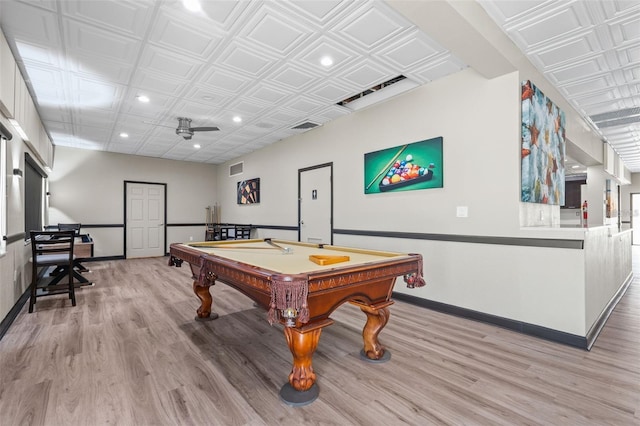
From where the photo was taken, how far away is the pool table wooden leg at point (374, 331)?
7.84ft

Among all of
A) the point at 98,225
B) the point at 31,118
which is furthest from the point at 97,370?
the point at 98,225

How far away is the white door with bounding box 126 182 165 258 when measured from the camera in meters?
7.99

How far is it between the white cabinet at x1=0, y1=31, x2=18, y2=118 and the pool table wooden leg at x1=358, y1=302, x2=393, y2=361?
361 cm

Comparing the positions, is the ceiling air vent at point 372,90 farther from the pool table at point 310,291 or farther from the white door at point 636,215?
the white door at point 636,215

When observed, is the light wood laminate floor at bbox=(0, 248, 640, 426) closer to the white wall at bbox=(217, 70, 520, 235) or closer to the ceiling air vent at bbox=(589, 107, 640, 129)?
the white wall at bbox=(217, 70, 520, 235)

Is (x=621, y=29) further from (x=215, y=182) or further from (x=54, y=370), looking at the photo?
(x=215, y=182)

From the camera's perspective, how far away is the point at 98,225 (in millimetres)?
7508

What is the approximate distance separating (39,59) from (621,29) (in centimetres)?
546

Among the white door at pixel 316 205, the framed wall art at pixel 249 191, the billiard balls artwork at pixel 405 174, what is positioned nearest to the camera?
the billiard balls artwork at pixel 405 174

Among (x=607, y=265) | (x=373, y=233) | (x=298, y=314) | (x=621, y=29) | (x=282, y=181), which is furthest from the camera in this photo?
(x=282, y=181)

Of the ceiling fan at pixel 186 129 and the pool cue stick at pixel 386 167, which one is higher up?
the ceiling fan at pixel 186 129

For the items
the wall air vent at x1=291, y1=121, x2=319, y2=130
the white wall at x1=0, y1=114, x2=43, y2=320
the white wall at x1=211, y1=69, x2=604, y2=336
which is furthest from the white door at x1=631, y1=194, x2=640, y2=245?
the white wall at x1=0, y1=114, x2=43, y2=320

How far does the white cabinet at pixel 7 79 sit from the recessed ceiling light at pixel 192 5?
168 centimetres

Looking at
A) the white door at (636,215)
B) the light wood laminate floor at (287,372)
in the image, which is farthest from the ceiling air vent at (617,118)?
the white door at (636,215)
